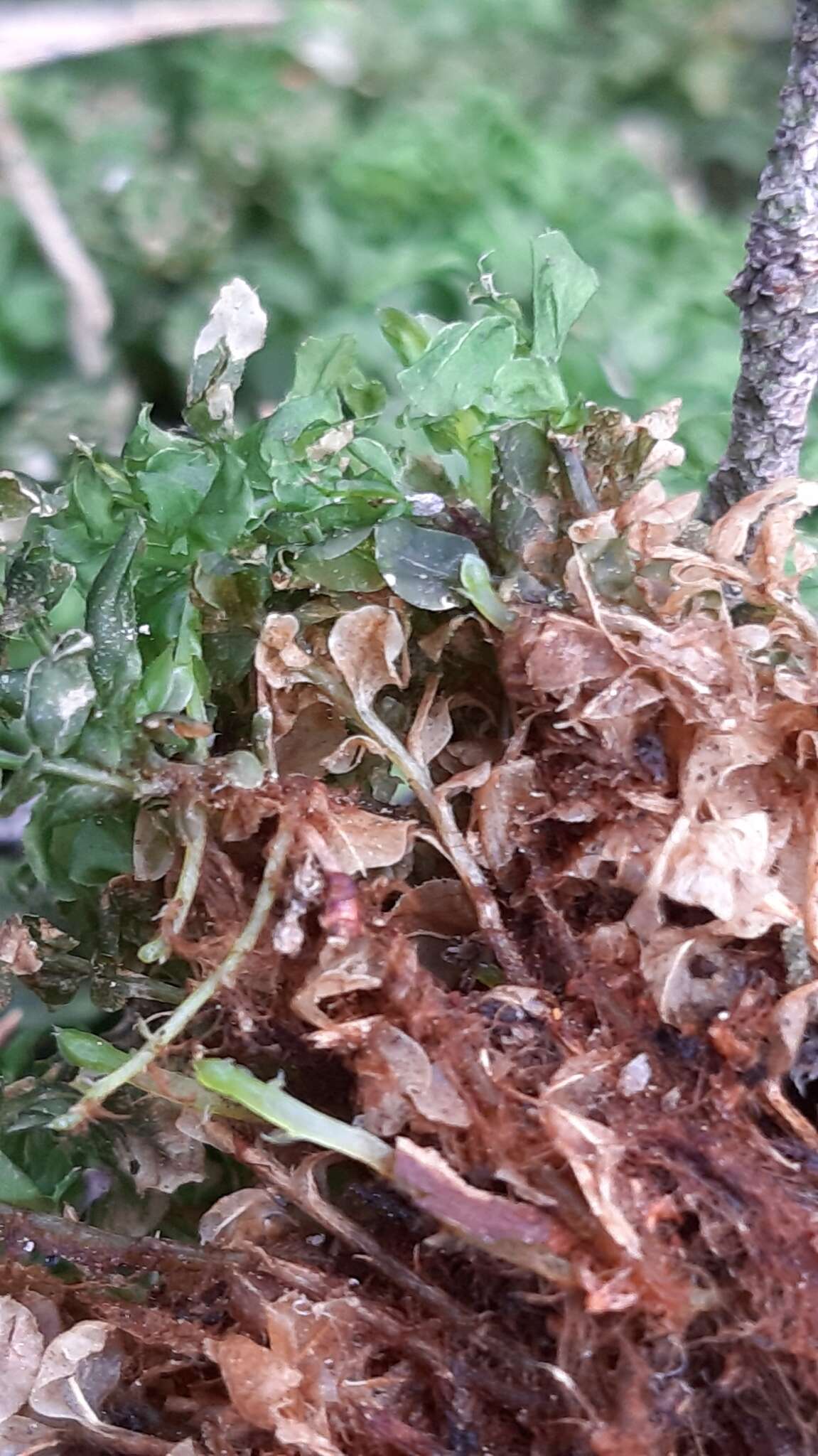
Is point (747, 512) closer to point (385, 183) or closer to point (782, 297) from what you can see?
point (782, 297)

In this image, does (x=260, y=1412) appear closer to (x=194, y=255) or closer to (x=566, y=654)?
(x=566, y=654)

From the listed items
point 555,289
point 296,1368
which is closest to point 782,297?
point 555,289

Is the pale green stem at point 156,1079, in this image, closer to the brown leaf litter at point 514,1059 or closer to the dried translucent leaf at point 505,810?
the brown leaf litter at point 514,1059

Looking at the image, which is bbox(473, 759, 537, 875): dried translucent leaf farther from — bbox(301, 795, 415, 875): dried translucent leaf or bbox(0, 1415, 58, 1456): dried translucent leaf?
bbox(0, 1415, 58, 1456): dried translucent leaf

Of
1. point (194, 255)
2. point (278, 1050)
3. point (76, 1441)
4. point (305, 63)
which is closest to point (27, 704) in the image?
point (278, 1050)

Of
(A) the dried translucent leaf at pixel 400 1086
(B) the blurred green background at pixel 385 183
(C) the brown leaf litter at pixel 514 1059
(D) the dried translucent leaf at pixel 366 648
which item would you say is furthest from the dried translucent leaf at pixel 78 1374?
(B) the blurred green background at pixel 385 183

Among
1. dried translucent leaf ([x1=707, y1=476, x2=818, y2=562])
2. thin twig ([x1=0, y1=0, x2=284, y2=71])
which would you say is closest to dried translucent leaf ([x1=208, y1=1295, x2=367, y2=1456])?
dried translucent leaf ([x1=707, y1=476, x2=818, y2=562])
